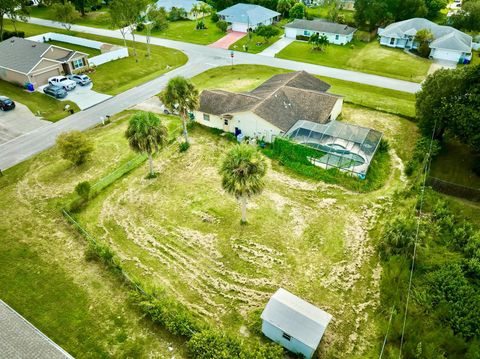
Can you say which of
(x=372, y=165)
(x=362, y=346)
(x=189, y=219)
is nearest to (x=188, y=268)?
(x=189, y=219)

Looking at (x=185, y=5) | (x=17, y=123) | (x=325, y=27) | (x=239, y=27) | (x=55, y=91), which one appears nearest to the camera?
(x=17, y=123)

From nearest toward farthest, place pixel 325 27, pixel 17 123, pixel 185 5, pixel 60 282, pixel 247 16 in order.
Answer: pixel 60 282 → pixel 17 123 → pixel 325 27 → pixel 247 16 → pixel 185 5

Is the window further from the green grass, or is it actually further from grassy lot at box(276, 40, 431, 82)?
grassy lot at box(276, 40, 431, 82)

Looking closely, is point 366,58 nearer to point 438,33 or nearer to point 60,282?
point 438,33

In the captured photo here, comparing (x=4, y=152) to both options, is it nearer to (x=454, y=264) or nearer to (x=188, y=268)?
(x=188, y=268)

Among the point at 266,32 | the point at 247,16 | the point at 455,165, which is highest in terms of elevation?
the point at 247,16

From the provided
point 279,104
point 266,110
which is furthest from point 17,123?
point 279,104

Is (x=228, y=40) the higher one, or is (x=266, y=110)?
(x=228, y=40)
